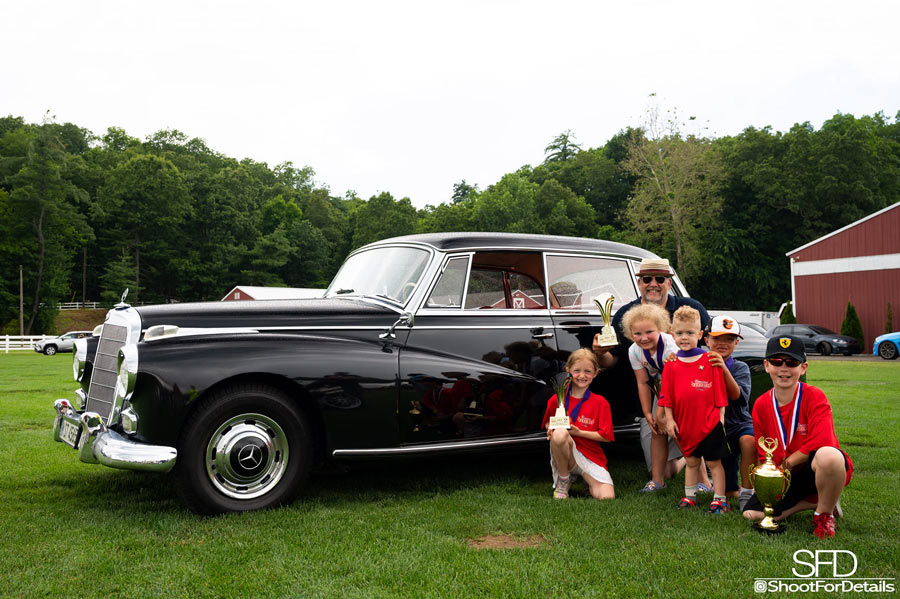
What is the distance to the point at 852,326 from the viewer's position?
1216 inches

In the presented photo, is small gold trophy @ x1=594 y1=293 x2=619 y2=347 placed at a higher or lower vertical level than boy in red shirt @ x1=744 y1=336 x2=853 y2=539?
higher

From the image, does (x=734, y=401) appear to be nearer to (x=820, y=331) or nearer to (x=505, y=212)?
(x=820, y=331)

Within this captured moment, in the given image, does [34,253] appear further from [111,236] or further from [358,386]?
[358,386]

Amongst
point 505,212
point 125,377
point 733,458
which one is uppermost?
point 505,212

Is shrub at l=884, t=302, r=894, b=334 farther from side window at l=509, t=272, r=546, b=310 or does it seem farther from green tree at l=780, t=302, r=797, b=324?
side window at l=509, t=272, r=546, b=310

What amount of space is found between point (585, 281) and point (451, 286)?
52.8 inches

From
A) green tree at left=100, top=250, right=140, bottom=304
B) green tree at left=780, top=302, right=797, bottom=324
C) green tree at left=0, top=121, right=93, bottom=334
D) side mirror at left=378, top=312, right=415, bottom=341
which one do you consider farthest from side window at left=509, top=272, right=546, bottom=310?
green tree at left=100, top=250, right=140, bottom=304

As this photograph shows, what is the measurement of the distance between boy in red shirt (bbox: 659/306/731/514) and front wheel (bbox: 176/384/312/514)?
2.56 m

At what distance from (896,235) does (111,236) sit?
6325cm

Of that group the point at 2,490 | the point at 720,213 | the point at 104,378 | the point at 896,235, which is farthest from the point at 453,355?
the point at 720,213

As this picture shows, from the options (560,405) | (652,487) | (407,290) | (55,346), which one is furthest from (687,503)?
(55,346)

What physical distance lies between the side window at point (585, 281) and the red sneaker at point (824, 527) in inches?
96.8

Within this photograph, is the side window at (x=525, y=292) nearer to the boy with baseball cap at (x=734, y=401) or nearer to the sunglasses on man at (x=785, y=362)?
the boy with baseball cap at (x=734, y=401)

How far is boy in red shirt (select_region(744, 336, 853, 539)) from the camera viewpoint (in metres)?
4.06
